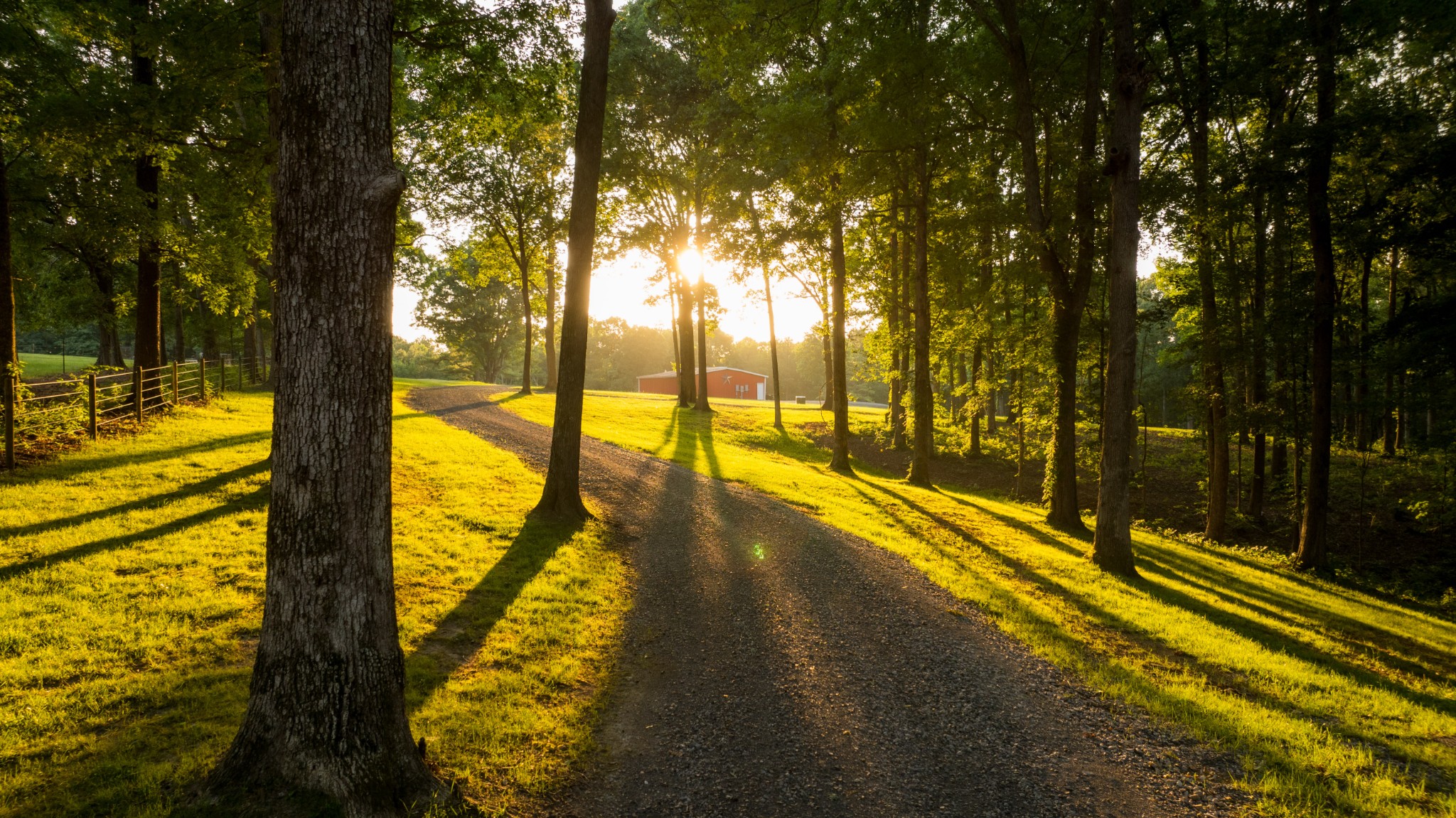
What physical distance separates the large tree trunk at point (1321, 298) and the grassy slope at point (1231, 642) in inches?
49.8

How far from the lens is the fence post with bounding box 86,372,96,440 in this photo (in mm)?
11844

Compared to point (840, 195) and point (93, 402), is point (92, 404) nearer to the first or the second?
point (93, 402)

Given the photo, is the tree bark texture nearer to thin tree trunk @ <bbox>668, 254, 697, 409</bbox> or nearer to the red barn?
thin tree trunk @ <bbox>668, 254, 697, 409</bbox>

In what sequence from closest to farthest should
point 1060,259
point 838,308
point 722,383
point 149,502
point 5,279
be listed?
point 149,502 → point 5,279 → point 1060,259 → point 838,308 → point 722,383

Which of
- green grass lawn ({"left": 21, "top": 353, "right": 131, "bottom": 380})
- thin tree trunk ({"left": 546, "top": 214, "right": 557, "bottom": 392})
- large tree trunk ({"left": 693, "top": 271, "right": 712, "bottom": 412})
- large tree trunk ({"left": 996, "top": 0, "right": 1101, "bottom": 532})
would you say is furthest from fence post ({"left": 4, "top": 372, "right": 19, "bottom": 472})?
green grass lawn ({"left": 21, "top": 353, "right": 131, "bottom": 380})

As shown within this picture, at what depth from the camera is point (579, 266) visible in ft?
33.2

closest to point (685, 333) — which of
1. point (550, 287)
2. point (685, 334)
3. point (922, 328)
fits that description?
point (685, 334)

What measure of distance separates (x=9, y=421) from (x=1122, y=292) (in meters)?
18.2

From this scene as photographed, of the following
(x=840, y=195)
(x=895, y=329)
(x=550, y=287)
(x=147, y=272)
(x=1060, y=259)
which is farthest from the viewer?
(x=550, y=287)

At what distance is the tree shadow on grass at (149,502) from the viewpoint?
7.55 metres

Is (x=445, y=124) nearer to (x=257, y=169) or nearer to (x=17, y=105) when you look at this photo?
(x=257, y=169)

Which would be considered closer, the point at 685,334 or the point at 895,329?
the point at 895,329

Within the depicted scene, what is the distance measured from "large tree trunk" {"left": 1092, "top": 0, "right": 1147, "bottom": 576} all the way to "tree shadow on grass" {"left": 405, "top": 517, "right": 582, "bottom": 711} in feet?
29.7

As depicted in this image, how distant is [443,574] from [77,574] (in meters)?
3.57
